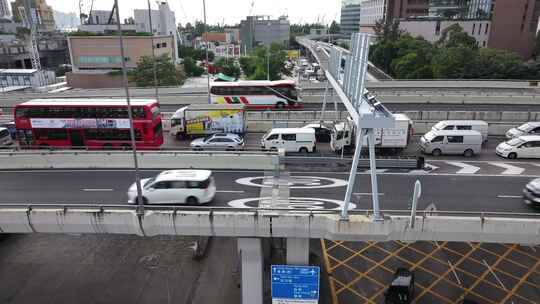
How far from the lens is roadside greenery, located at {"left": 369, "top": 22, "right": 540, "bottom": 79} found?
181 feet

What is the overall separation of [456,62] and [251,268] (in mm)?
54638

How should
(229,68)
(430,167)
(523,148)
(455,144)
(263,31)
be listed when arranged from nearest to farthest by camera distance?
(430,167) < (523,148) < (455,144) < (229,68) < (263,31)

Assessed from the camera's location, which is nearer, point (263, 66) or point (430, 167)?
point (430, 167)

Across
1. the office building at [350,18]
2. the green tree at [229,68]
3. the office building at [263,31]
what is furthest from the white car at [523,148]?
the office building at [350,18]

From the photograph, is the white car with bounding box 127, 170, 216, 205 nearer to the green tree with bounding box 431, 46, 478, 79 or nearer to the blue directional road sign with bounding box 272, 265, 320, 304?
the blue directional road sign with bounding box 272, 265, 320, 304

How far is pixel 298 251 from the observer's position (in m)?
14.8

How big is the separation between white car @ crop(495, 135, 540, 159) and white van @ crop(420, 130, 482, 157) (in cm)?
171

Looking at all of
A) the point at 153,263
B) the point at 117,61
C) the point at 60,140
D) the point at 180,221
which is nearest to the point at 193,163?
the point at 153,263

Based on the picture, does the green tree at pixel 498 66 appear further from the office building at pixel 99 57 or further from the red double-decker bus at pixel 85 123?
the office building at pixel 99 57

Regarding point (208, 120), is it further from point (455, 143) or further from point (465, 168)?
point (465, 168)

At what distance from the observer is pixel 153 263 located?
65.7ft

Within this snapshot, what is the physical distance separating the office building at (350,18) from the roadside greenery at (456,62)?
113901 millimetres

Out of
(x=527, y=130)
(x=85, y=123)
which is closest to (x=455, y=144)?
(x=527, y=130)

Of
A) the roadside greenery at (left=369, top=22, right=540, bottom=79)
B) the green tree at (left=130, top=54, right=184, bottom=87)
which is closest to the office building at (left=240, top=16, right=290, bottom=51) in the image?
the roadside greenery at (left=369, top=22, right=540, bottom=79)
